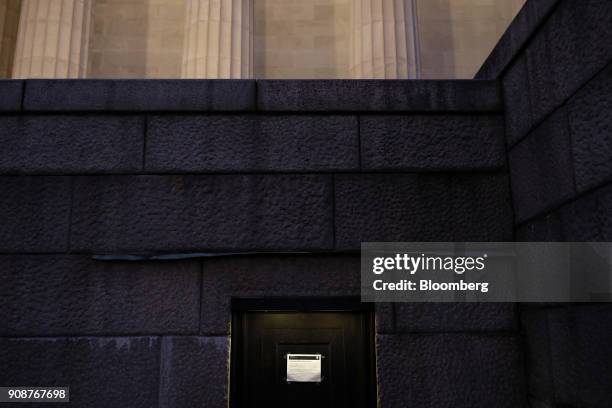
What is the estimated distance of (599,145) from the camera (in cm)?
473

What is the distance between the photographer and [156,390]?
619 cm

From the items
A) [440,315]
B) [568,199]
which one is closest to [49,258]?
[440,315]

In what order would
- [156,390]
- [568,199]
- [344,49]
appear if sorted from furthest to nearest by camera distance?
1. [344,49]
2. [156,390]
3. [568,199]

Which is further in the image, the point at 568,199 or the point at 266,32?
the point at 266,32

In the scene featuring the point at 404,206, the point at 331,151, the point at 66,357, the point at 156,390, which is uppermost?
the point at 331,151

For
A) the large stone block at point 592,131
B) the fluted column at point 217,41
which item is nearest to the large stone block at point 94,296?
the large stone block at point 592,131

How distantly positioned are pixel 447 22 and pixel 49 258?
18047 millimetres

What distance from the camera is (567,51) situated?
5227 mm

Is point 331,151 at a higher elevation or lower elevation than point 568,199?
higher

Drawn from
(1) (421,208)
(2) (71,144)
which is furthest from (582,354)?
(2) (71,144)

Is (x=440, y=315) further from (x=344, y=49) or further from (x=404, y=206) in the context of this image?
(x=344, y=49)

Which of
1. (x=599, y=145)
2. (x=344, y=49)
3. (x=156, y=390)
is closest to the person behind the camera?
(x=599, y=145)

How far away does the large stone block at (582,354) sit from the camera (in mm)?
4676

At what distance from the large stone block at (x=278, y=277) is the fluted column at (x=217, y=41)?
11227mm
